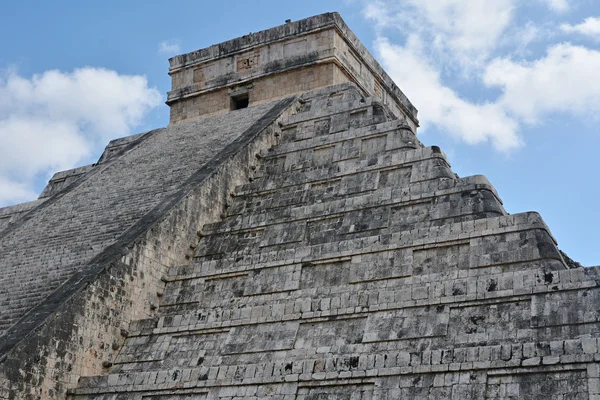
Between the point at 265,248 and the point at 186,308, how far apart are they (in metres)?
1.44

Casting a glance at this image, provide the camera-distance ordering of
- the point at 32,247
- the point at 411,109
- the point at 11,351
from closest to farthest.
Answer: the point at 11,351
the point at 32,247
the point at 411,109

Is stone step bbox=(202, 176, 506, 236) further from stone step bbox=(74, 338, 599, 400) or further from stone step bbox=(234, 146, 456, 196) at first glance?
stone step bbox=(74, 338, 599, 400)

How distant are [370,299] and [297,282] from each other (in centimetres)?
130

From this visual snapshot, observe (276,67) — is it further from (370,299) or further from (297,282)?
(370,299)

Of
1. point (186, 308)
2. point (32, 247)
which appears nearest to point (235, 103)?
point (32, 247)

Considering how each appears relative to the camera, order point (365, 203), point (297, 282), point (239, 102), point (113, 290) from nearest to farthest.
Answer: point (297, 282), point (113, 290), point (365, 203), point (239, 102)

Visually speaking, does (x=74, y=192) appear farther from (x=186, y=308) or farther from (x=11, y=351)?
(x=11, y=351)

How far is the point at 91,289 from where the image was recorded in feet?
36.3

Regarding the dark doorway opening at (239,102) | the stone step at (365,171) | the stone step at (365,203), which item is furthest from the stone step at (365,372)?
Result: the dark doorway opening at (239,102)

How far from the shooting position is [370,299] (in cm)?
1009

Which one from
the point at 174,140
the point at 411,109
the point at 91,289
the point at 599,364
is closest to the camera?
the point at 599,364

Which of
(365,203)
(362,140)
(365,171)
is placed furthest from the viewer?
(362,140)

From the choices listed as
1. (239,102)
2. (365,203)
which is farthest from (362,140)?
(239,102)

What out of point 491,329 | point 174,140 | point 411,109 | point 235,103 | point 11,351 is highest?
point 411,109
